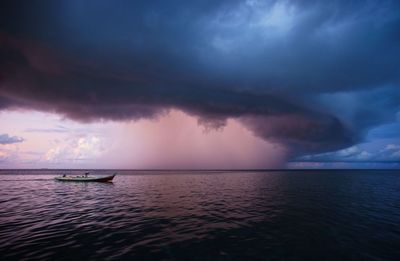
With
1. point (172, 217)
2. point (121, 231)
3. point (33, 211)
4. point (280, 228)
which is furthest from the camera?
point (33, 211)

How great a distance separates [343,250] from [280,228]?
620cm

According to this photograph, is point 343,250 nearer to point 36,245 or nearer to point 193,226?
point 193,226

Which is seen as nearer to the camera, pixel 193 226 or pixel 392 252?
pixel 392 252

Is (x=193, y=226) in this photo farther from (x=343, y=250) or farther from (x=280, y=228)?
(x=343, y=250)

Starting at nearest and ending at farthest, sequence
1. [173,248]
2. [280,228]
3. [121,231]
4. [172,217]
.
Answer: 1. [173,248]
2. [121,231]
3. [280,228]
4. [172,217]

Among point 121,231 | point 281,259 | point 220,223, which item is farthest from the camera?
point 220,223

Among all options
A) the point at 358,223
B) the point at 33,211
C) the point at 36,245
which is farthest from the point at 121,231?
the point at 358,223

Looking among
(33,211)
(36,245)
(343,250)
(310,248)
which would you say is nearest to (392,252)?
(343,250)

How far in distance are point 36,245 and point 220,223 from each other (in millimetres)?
16115

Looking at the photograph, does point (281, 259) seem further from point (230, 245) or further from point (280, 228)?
point (280, 228)

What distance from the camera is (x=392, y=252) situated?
16.0 meters

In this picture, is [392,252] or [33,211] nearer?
[392,252]

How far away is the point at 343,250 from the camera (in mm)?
16156

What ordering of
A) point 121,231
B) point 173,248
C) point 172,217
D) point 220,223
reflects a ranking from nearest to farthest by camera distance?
point 173,248 → point 121,231 → point 220,223 → point 172,217
